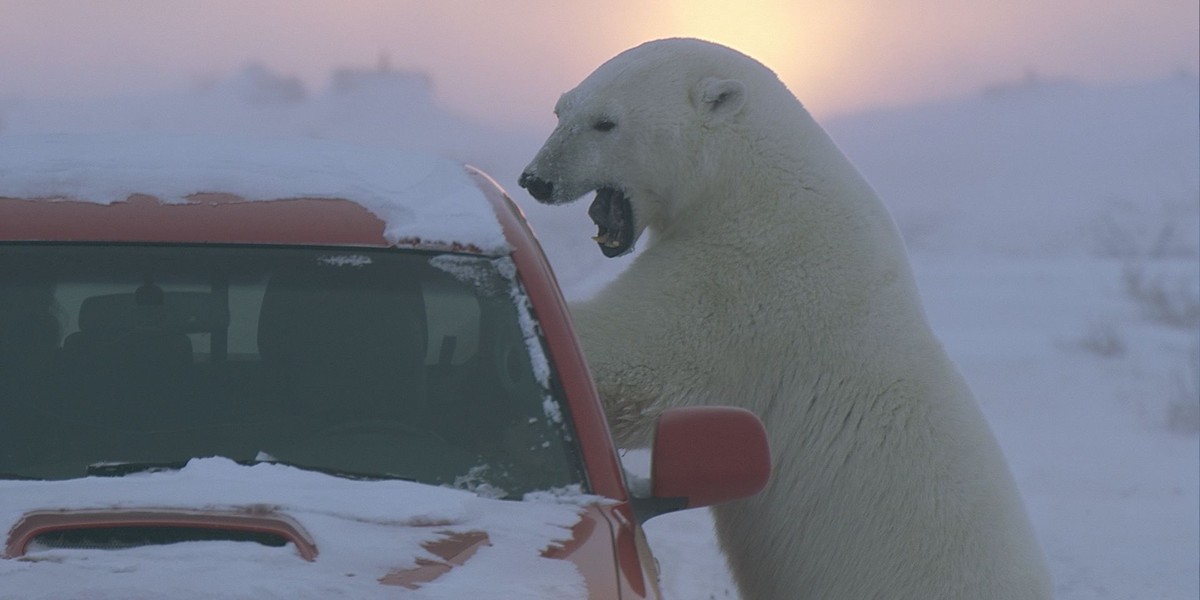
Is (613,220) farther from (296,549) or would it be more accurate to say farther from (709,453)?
(296,549)

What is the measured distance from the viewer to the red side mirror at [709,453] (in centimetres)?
208

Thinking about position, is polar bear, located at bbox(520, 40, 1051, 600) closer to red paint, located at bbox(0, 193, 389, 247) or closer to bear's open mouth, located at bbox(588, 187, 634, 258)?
bear's open mouth, located at bbox(588, 187, 634, 258)

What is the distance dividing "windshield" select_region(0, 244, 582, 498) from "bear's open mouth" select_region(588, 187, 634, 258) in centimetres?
149

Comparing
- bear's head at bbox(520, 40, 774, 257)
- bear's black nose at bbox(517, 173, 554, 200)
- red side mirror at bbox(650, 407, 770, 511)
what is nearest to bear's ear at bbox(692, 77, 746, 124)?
bear's head at bbox(520, 40, 774, 257)

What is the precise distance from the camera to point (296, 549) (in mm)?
1776

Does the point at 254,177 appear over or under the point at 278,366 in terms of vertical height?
over

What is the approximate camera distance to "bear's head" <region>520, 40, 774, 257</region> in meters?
3.62

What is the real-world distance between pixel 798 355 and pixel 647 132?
2.46 feet

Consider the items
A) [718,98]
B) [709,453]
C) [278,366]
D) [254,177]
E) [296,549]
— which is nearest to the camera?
[296,549]

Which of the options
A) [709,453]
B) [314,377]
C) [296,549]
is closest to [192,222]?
[314,377]

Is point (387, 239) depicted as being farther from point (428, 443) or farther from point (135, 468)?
point (135, 468)

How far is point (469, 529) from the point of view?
1.90 meters

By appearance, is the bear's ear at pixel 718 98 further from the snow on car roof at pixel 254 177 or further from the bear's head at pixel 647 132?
the snow on car roof at pixel 254 177

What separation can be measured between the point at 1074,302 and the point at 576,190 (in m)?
19.3
